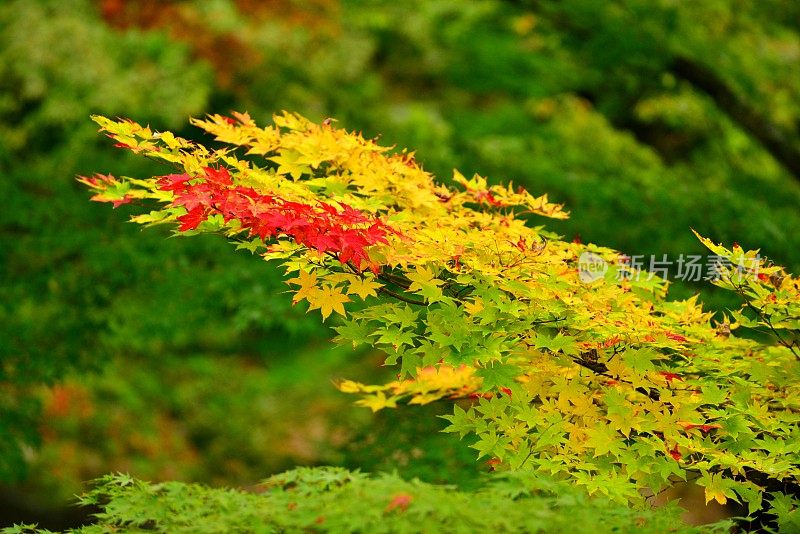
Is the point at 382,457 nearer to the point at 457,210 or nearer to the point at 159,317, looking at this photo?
the point at 457,210

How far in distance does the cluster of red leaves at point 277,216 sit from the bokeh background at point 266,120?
940 mm

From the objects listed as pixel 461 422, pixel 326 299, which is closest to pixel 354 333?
pixel 326 299

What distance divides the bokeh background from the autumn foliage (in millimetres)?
500

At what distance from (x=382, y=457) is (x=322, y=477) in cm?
168

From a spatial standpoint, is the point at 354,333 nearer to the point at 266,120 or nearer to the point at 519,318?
the point at 519,318

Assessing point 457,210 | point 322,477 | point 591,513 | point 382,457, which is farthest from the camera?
point 382,457

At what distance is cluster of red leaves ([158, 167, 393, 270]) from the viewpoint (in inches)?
100

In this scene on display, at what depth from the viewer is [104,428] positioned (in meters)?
9.29

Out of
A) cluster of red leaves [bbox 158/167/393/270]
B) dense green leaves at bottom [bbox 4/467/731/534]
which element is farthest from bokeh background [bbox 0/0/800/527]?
dense green leaves at bottom [bbox 4/467/731/534]

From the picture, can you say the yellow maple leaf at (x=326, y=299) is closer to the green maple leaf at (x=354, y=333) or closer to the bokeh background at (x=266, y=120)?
the green maple leaf at (x=354, y=333)

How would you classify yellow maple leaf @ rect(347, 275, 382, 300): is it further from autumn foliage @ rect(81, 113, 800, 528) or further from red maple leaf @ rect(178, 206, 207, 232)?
red maple leaf @ rect(178, 206, 207, 232)

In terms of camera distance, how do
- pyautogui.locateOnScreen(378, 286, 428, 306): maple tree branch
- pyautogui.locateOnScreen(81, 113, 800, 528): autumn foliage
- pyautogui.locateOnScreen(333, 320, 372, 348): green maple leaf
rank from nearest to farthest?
1. pyautogui.locateOnScreen(81, 113, 800, 528): autumn foliage
2. pyautogui.locateOnScreen(333, 320, 372, 348): green maple leaf
3. pyautogui.locateOnScreen(378, 286, 428, 306): maple tree branch

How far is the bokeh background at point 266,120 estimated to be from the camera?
5.64 m

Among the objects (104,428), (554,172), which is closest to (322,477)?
(554,172)
